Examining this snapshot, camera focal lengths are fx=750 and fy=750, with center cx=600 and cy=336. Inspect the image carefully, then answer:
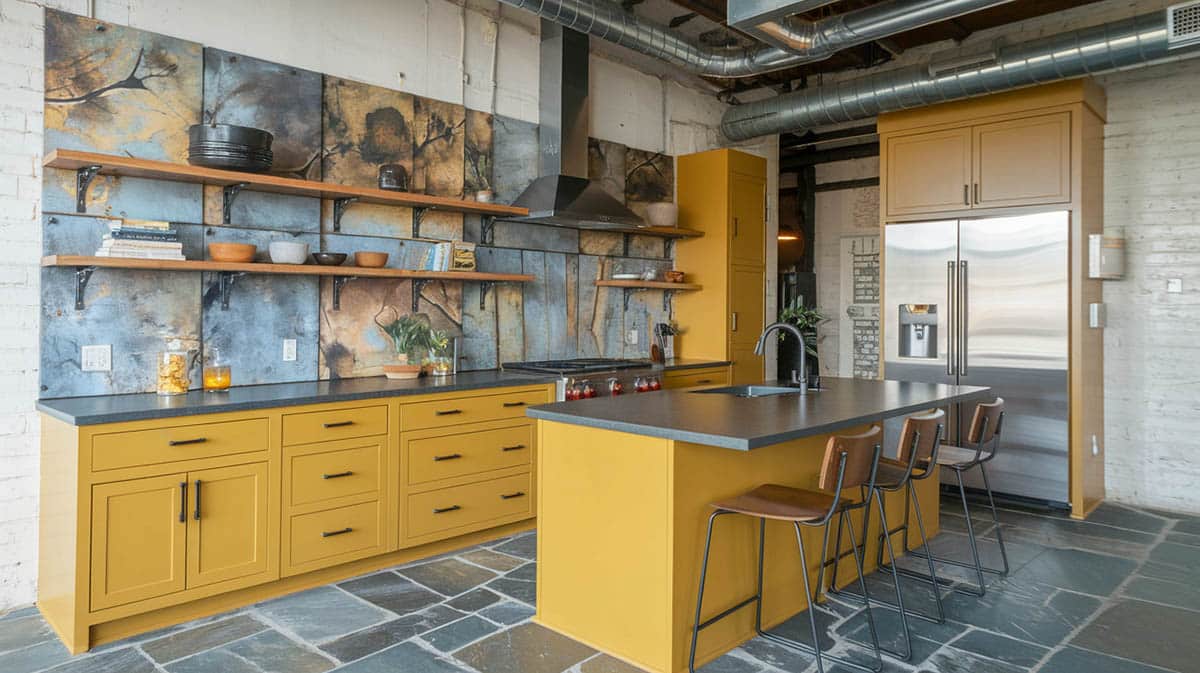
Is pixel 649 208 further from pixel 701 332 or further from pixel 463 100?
pixel 463 100

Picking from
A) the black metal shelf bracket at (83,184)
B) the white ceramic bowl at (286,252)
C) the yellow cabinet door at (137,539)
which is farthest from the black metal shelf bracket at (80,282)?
the yellow cabinet door at (137,539)

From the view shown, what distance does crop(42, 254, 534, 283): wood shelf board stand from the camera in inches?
126

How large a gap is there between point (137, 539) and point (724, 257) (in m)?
4.48

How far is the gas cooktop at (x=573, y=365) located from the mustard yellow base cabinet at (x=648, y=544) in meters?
1.77

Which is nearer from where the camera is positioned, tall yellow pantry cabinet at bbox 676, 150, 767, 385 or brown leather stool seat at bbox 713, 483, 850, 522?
brown leather stool seat at bbox 713, 483, 850, 522

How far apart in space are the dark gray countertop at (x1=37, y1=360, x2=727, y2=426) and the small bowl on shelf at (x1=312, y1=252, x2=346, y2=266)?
0.65 metres

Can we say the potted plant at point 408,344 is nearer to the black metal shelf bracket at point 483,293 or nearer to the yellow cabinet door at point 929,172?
the black metal shelf bracket at point 483,293

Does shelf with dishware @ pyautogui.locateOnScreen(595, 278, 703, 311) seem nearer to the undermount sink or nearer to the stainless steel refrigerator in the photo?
the stainless steel refrigerator

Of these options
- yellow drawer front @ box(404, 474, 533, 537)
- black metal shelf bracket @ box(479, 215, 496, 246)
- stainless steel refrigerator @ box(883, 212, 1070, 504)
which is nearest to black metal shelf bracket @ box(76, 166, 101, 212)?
yellow drawer front @ box(404, 474, 533, 537)

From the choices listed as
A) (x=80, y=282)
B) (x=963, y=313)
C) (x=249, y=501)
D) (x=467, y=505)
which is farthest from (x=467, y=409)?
(x=963, y=313)

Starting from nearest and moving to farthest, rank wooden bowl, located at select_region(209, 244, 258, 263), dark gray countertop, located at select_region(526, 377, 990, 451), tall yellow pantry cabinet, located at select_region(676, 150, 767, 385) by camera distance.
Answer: dark gray countertop, located at select_region(526, 377, 990, 451)
wooden bowl, located at select_region(209, 244, 258, 263)
tall yellow pantry cabinet, located at select_region(676, 150, 767, 385)

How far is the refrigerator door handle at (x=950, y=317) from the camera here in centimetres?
532

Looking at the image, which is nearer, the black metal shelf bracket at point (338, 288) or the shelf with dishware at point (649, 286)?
the black metal shelf bracket at point (338, 288)

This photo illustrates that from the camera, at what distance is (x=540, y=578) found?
3066mm
